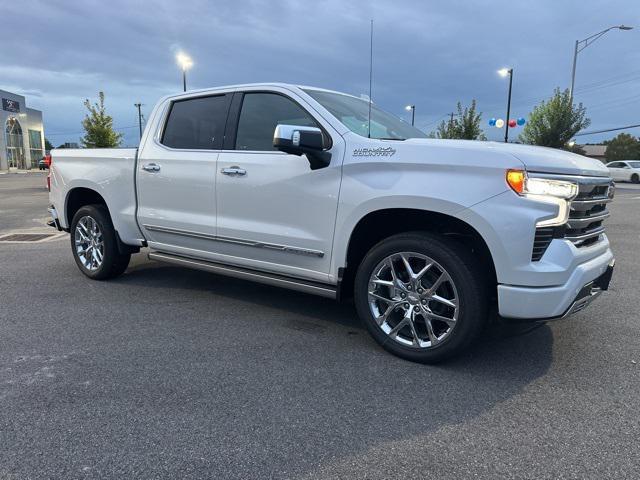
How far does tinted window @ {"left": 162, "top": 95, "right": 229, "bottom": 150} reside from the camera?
15.3ft

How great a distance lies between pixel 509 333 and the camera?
411 cm

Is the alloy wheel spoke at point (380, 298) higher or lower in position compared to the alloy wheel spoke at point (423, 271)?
lower

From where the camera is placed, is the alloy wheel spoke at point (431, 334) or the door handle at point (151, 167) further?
the door handle at point (151, 167)

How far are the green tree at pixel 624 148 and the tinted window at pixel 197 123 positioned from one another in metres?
80.6

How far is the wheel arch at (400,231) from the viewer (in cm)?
343

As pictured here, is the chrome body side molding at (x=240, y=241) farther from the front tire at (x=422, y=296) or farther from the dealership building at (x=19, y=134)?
the dealership building at (x=19, y=134)

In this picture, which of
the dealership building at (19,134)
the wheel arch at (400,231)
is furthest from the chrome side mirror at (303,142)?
the dealership building at (19,134)

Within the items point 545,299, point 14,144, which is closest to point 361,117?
point 545,299

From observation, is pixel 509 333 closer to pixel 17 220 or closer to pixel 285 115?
pixel 285 115

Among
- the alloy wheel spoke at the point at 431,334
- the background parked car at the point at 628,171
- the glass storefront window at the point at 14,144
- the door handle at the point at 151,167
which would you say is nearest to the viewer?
the alloy wheel spoke at the point at 431,334

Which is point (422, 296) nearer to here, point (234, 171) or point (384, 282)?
point (384, 282)

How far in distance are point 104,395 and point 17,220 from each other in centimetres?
1012

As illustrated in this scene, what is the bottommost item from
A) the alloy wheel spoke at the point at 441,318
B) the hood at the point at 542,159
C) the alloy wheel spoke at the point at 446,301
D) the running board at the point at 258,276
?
the alloy wheel spoke at the point at 441,318

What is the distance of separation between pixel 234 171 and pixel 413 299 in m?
1.86
